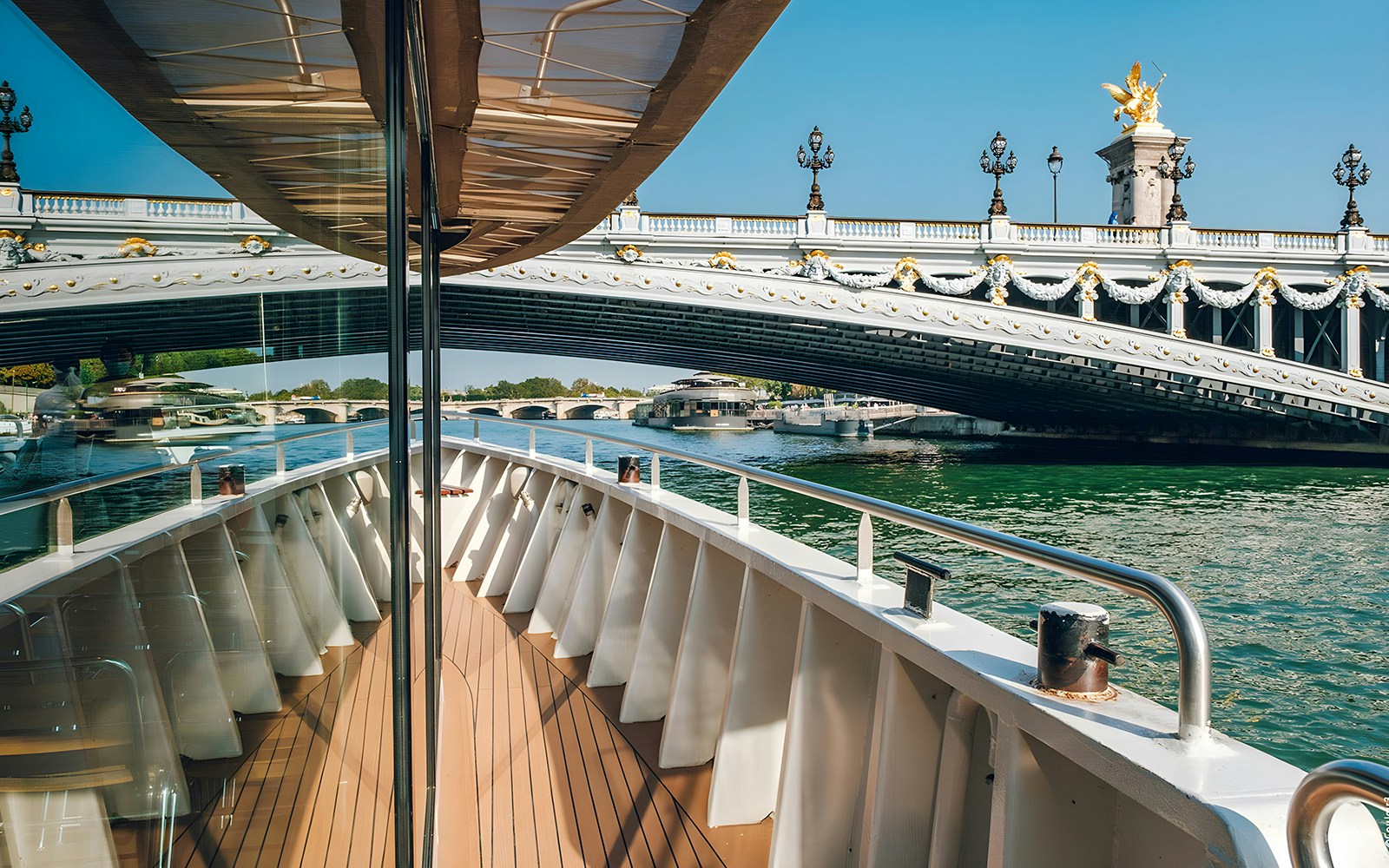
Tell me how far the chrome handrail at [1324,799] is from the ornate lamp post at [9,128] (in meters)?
1.30

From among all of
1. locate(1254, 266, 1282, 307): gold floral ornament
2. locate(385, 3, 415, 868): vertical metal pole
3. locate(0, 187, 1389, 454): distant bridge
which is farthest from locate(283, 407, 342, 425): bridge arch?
locate(1254, 266, 1282, 307): gold floral ornament

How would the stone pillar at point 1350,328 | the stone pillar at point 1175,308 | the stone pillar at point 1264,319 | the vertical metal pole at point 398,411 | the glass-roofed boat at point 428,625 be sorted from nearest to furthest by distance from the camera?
the glass-roofed boat at point 428,625, the vertical metal pole at point 398,411, the stone pillar at point 1175,308, the stone pillar at point 1350,328, the stone pillar at point 1264,319

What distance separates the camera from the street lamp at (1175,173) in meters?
36.6

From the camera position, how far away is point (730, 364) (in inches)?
1647

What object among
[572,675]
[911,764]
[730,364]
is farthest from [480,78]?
[730,364]

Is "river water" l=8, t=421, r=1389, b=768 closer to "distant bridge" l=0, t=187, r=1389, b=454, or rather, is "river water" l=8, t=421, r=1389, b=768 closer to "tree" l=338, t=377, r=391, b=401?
"tree" l=338, t=377, r=391, b=401

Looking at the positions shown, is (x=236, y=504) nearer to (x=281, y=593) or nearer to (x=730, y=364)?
(x=281, y=593)

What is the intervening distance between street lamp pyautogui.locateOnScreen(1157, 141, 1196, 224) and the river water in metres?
10.8

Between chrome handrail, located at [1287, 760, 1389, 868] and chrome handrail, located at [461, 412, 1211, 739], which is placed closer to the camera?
chrome handrail, located at [1287, 760, 1389, 868]

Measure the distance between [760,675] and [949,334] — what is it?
27550 millimetres

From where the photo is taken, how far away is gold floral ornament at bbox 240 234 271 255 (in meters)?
0.89

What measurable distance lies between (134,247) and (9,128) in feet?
0.62

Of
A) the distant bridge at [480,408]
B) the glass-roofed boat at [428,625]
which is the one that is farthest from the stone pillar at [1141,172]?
the glass-roofed boat at [428,625]

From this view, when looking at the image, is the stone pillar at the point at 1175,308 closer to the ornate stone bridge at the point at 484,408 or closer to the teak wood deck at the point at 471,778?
the ornate stone bridge at the point at 484,408
